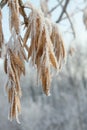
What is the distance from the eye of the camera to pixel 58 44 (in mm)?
1166

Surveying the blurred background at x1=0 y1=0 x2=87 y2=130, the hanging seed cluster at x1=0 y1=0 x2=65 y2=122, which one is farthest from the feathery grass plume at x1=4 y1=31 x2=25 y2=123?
the blurred background at x1=0 y1=0 x2=87 y2=130

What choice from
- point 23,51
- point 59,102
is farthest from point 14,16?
point 59,102

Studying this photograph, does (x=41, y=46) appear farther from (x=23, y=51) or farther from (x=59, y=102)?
(x=59, y=102)

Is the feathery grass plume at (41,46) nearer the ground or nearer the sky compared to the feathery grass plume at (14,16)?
nearer the ground

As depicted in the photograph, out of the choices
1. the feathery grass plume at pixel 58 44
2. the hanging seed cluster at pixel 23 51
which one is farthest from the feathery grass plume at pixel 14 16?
the feathery grass plume at pixel 58 44

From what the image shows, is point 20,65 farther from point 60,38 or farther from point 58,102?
point 58,102

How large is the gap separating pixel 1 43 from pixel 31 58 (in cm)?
8

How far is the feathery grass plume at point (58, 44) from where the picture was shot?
3.82ft

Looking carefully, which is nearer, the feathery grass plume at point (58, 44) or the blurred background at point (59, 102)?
the feathery grass plume at point (58, 44)

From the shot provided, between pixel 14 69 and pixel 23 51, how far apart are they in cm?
5

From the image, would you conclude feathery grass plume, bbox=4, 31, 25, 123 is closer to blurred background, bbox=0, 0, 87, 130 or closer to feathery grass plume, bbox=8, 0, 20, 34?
feathery grass plume, bbox=8, 0, 20, 34

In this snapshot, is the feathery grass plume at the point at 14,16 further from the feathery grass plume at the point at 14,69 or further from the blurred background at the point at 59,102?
the blurred background at the point at 59,102

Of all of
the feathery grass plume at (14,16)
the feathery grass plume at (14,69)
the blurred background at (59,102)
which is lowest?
the blurred background at (59,102)

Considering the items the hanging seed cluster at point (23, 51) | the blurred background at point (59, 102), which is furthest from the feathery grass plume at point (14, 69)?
the blurred background at point (59, 102)
